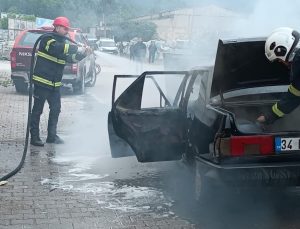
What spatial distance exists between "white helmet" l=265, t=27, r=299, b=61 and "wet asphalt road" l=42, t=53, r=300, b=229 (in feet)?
4.57

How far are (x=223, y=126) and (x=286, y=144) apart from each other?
1.85ft

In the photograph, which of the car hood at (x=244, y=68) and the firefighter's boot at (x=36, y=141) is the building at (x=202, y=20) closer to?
the firefighter's boot at (x=36, y=141)

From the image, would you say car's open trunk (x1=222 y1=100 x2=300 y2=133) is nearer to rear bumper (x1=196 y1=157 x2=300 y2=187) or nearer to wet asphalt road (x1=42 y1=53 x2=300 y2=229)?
rear bumper (x1=196 y1=157 x2=300 y2=187)

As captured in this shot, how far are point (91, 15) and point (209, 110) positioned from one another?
12.3 m

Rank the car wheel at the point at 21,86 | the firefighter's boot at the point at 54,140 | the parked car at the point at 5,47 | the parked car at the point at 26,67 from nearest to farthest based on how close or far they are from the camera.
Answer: the firefighter's boot at the point at 54,140
the parked car at the point at 26,67
the car wheel at the point at 21,86
the parked car at the point at 5,47

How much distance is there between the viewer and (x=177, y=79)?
7.32 m

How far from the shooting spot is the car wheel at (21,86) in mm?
13788

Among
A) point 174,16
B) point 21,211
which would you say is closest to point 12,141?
point 21,211

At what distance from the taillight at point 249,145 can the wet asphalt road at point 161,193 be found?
643mm

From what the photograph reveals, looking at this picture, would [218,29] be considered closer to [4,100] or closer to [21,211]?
[4,100]

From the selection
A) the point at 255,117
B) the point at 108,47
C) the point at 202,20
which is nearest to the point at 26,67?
the point at 202,20

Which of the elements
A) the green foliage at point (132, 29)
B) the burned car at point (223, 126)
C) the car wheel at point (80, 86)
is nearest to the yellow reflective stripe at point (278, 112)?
the burned car at point (223, 126)

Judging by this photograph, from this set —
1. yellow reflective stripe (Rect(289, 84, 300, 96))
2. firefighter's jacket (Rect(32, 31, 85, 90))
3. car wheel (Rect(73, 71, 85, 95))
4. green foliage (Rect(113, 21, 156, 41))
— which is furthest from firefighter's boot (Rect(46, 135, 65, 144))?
green foliage (Rect(113, 21, 156, 41))

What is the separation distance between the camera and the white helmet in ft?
14.5
